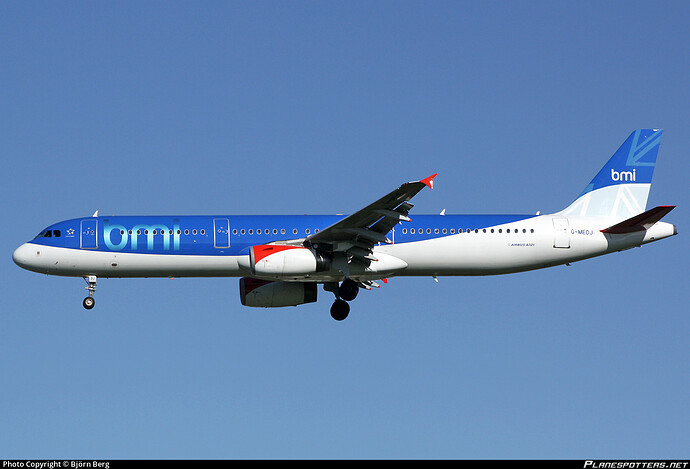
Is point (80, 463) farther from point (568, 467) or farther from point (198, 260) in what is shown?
point (198, 260)

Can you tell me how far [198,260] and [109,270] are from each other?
350cm

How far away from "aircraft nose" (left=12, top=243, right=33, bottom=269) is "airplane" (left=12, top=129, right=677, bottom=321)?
0.05 meters

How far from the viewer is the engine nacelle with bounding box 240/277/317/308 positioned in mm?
42969

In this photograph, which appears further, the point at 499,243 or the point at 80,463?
the point at 499,243

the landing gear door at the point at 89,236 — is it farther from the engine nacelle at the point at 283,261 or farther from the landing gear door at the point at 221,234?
the engine nacelle at the point at 283,261

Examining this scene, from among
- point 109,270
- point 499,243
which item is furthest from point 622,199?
point 109,270

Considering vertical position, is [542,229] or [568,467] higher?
[542,229]

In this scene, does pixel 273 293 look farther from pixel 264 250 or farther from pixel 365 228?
pixel 365 228

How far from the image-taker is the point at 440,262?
136ft

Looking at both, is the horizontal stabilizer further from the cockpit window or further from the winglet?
the cockpit window

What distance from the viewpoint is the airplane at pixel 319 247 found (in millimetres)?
39750

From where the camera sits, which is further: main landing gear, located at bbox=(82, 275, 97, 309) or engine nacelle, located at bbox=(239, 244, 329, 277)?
main landing gear, located at bbox=(82, 275, 97, 309)

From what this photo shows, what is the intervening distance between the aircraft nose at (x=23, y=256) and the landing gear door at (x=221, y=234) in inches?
286

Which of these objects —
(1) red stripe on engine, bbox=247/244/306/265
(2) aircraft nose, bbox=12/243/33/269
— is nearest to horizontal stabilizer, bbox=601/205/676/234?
(1) red stripe on engine, bbox=247/244/306/265
